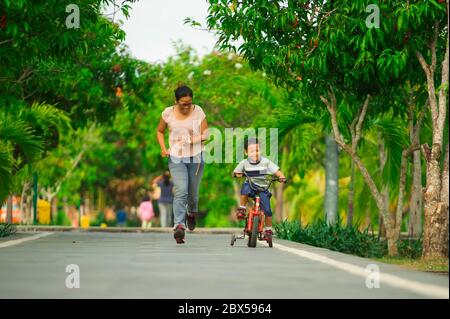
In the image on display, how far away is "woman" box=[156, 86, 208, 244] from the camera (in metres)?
15.3

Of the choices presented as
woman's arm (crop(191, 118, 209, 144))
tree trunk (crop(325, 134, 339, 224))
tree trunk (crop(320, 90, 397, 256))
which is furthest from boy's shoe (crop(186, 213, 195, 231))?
tree trunk (crop(325, 134, 339, 224))

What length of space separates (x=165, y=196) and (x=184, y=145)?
1659 cm

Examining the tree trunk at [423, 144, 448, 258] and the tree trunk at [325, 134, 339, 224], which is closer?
the tree trunk at [423, 144, 448, 258]

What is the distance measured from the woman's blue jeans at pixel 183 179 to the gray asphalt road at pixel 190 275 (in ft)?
2.84

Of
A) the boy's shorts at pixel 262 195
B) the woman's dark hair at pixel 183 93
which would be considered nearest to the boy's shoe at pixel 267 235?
the boy's shorts at pixel 262 195

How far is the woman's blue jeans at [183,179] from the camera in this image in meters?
15.6

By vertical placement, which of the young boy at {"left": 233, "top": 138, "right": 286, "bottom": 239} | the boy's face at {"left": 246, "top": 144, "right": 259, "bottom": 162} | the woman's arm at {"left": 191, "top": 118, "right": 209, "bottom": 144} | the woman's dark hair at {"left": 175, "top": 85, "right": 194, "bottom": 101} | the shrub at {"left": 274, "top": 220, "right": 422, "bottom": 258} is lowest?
the shrub at {"left": 274, "top": 220, "right": 422, "bottom": 258}

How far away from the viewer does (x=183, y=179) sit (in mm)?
15617

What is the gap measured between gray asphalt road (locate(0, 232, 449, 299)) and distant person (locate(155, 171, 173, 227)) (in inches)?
658

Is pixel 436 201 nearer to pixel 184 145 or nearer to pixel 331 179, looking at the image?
pixel 184 145

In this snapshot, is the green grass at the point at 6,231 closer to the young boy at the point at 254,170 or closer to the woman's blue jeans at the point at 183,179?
the woman's blue jeans at the point at 183,179

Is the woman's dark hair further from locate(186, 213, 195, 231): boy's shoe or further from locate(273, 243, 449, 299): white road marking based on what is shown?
locate(273, 243, 449, 299): white road marking

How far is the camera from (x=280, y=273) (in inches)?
430
